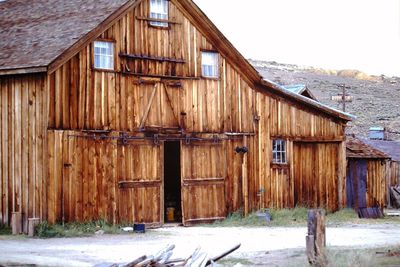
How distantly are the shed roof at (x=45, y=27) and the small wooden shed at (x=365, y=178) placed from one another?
41.7 ft

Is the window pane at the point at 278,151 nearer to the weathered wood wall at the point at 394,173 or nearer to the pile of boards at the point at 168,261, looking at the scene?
the weathered wood wall at the point at 394,173

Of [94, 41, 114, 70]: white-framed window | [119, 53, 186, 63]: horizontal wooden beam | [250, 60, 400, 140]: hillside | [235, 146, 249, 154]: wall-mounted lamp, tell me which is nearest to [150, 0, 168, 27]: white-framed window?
[119, 53, 186, 63]: horizontal wooden beam

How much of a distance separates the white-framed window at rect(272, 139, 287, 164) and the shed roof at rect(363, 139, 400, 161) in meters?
13.9

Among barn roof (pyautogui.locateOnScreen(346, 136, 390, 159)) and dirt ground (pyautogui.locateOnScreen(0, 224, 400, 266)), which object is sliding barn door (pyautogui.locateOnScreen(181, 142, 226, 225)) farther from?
barn roof (pyautogui.locateOnScreen(346, 136, 390, 159))

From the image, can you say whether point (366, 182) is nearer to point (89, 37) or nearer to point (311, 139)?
point (311, 139)

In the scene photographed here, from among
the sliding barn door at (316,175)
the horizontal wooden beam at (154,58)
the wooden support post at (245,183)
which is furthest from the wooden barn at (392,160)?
the horizontal wooden beam at (154,58)

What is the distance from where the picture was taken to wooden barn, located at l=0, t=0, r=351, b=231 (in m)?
23.2

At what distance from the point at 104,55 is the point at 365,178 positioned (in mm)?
13520

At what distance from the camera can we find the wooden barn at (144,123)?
2320 cm

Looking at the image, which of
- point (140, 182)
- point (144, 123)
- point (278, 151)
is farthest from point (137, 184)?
point (278, 151)

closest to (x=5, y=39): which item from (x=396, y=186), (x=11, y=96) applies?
(x=11, y=96)

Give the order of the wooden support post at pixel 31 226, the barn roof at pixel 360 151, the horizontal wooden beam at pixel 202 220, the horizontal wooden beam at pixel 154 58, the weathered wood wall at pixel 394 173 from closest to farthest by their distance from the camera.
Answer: the wooden support post at pixel 31 226 < the horizontal wooden beam at pixel 154 58 < the horizontal wooden beam at pixel 202 220 < the barn roof at pixel 360 151 < the weathered wood wall at pixel 394 173

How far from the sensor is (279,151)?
29609 millimetres

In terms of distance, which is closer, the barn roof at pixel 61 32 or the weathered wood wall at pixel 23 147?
the weathered wood wall at pixel 23 147
